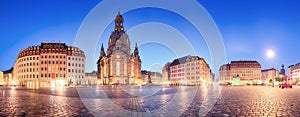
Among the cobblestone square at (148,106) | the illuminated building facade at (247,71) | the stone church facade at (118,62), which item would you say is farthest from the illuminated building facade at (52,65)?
the illuminated building facade at (247,71)

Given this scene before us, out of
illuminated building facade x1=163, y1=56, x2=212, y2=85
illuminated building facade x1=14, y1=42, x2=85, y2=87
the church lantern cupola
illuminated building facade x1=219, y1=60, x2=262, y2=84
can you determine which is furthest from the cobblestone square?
illuminated building facade x1=219, y1=60, x2=262, y2=84

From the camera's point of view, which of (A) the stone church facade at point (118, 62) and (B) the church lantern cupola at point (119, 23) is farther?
(B) the church lantern cupola at point (119, 23)

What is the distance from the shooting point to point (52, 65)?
95.4 meters

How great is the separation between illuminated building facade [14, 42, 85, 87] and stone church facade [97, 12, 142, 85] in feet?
97.5

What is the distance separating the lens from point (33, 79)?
95.2 meters

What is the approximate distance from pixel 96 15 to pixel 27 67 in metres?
90.5

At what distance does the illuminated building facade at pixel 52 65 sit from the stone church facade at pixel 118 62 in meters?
29.7

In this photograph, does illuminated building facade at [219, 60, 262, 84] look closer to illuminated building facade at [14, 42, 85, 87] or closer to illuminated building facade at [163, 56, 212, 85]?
illuminated building facade at [163, 56, 212, 85]

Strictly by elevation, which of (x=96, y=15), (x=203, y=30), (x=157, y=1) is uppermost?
(x=157, y=1)

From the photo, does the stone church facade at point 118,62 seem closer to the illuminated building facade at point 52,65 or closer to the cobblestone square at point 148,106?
the illuminated building facade at point 52,65

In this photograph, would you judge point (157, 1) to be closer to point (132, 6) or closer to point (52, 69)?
point (132, 6)

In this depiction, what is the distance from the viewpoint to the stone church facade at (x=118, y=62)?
131250 millimetres

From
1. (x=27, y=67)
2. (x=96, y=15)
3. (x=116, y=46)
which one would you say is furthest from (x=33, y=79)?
(x=96, y=15)

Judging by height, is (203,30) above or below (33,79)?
above
